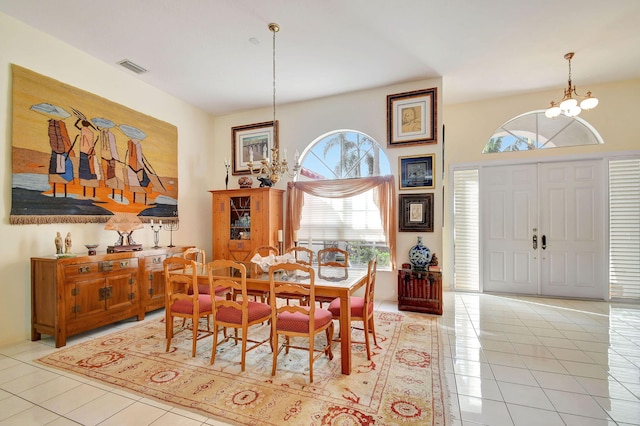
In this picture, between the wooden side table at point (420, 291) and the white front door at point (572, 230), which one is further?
the white front door at point (572, 230)

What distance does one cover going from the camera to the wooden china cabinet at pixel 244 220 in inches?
190

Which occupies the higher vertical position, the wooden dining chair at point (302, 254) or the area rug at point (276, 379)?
the wooden dining chair at point (302, 254)

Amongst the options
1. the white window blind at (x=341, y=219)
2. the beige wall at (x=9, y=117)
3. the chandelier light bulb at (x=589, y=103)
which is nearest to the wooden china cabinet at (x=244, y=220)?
the white window blind at (x=341, y=219)

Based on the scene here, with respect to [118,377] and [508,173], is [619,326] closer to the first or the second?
[508,173]

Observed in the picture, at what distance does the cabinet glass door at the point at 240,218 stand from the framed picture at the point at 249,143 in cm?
78

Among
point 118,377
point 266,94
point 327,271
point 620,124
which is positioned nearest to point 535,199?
point 620,124

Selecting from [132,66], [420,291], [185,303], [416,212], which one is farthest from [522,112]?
[132,66]

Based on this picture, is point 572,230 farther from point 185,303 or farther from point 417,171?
point 185,303

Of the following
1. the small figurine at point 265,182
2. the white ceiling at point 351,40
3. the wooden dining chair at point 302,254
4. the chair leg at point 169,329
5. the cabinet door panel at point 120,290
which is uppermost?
the white ceiling at point 351,40

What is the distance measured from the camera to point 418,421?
1854mm

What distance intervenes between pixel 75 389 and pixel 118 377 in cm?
27

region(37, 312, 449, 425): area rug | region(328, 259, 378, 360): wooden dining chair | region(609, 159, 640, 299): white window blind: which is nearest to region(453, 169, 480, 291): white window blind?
region(609, 159, 640, 299): white window blind

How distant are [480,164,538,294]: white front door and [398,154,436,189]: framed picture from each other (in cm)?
152

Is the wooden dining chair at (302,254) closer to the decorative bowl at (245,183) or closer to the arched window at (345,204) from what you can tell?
the arched window at (345,204)
